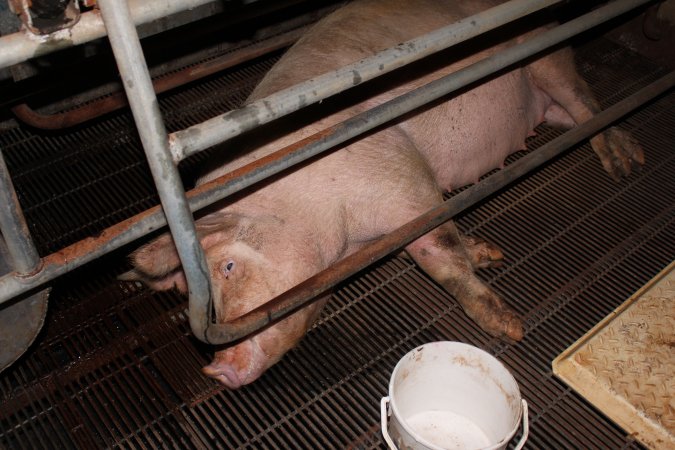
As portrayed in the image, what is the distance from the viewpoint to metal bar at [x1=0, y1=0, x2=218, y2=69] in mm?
1104

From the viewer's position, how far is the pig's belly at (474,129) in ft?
8.58

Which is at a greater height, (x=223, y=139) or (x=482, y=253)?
(x=223, y=139)

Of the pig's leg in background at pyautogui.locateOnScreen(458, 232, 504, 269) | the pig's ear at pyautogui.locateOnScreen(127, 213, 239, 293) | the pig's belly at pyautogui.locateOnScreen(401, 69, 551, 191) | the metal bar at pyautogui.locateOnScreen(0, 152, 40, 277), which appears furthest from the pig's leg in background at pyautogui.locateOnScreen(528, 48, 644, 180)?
the metal bar at pyautogui.locateOnScreen(0, 152, 40, 277)

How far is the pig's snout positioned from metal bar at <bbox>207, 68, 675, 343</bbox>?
0.17m

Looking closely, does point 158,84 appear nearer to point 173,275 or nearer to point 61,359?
point 173,275

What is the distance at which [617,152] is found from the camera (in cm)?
312

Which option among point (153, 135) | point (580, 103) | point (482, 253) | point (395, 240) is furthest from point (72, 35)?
point (580, 103)

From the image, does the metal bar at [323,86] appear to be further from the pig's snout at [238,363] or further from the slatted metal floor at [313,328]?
the slatted metal floor at [313,328]

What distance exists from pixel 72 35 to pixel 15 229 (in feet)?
1.27

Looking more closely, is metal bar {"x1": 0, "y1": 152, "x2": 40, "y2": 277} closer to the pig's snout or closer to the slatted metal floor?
the pig's snout

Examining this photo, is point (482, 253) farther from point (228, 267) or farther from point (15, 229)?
point (15, 229)

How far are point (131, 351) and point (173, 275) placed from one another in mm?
333

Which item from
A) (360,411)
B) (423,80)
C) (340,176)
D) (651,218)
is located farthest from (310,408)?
(651,218)

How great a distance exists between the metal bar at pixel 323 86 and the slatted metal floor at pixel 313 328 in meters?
1.16
